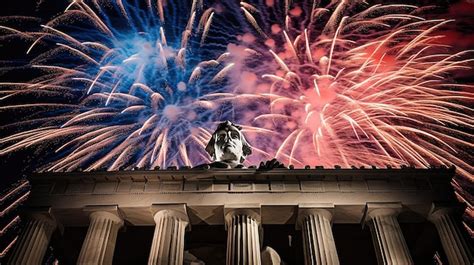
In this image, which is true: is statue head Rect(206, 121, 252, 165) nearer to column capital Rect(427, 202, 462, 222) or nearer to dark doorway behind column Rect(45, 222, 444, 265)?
dark doorway behind column Rect(45, 222, 444, 265)

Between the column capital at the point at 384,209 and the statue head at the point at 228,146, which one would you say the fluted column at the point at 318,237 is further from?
the statue head at the point at 228,146

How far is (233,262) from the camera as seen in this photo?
22562mm

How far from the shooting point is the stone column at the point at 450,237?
75.0 feet

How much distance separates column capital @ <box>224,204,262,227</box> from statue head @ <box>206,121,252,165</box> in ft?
12.6

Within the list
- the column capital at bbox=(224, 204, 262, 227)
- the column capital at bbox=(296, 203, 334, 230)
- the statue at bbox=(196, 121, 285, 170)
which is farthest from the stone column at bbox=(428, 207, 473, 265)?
the column capital at bbox=(224, 204, 262, 227)

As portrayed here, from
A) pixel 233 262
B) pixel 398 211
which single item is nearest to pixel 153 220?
pixel 233 262

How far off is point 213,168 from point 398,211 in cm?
1099

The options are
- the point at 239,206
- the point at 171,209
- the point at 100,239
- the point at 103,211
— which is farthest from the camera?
the point at 103,211

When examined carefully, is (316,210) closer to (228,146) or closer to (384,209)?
(384,209)

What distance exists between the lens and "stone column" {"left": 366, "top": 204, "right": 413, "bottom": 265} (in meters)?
23.1

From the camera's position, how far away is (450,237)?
2400cm

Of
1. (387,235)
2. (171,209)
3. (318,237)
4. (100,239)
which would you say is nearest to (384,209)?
(387,235)

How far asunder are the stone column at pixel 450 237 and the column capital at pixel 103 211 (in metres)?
18.2

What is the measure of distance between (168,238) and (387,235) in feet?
39.0
